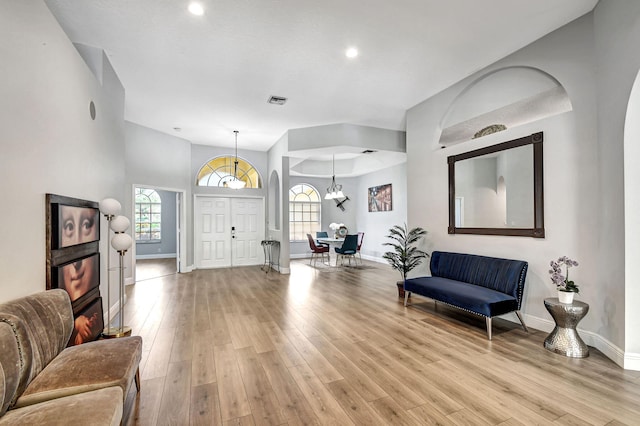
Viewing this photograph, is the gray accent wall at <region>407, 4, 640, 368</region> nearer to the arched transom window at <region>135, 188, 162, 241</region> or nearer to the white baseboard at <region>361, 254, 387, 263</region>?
the white baseboard at <region>361, 254, 387, 263</region>

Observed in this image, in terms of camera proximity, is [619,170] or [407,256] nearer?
[619,170]

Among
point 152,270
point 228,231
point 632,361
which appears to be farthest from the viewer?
point 228,231

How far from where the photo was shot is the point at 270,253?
7.85 metres

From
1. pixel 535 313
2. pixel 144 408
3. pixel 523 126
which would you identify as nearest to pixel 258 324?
pixel 144 408

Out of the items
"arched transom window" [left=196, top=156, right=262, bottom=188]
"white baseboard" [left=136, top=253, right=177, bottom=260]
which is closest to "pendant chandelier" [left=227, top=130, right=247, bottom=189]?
"arched transom window" [left=196, top=156, right=262, bottom=188]

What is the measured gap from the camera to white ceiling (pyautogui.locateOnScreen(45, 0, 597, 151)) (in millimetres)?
2768

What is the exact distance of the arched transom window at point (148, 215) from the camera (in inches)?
401

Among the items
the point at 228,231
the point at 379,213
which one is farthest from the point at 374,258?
the point at 228,231

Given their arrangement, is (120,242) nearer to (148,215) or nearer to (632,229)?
(632,229)

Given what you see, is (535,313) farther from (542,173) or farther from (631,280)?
(542,173)

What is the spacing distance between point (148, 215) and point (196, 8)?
928cm

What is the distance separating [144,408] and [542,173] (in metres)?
4.37

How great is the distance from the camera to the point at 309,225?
10.2m

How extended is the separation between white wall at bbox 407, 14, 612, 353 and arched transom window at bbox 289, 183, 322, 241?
6.80 meters
